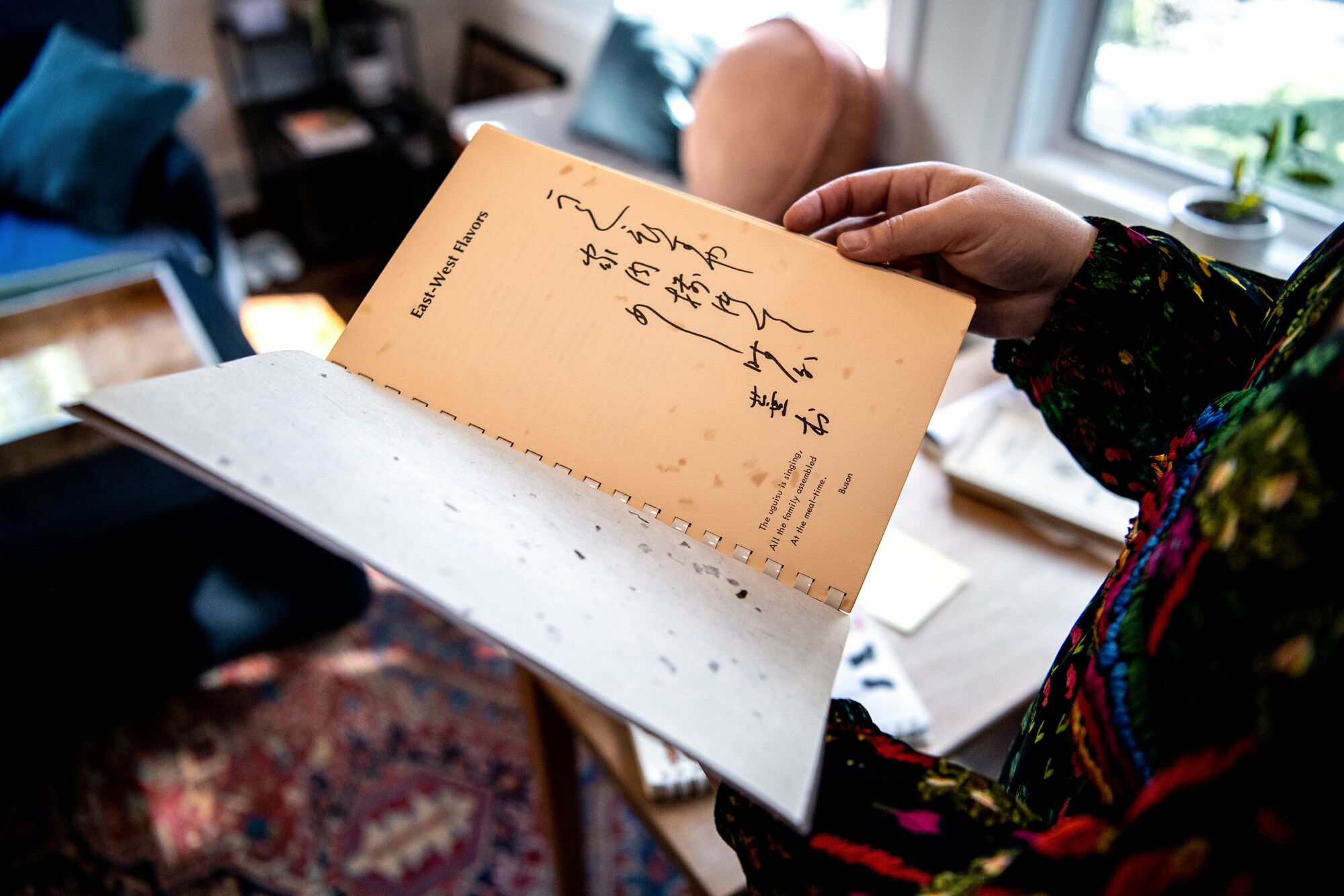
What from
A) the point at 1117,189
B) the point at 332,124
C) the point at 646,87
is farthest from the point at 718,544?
the point at 332,124

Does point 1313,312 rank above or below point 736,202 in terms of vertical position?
above

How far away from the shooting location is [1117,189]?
5.22ft

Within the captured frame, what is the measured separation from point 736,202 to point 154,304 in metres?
1.17

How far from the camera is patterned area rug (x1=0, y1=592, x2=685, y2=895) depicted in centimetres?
131

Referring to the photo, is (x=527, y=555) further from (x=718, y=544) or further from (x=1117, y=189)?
(x=1117, y=189)

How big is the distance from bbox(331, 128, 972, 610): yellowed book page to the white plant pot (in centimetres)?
83

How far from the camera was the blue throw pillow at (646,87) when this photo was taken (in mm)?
2074

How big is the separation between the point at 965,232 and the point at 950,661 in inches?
19.0

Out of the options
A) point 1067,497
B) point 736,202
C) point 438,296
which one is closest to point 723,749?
point 438,296

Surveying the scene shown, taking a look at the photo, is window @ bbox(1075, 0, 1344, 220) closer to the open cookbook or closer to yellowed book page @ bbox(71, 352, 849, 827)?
the open cookbook

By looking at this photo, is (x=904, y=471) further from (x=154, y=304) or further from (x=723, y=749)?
(x=154, y=304)

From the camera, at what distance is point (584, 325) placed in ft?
1.77

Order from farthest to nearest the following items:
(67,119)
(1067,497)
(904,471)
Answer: (67,119), (1067,497), (904,471)

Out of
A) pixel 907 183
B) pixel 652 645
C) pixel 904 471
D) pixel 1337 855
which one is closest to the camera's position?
pixel 1337 855
